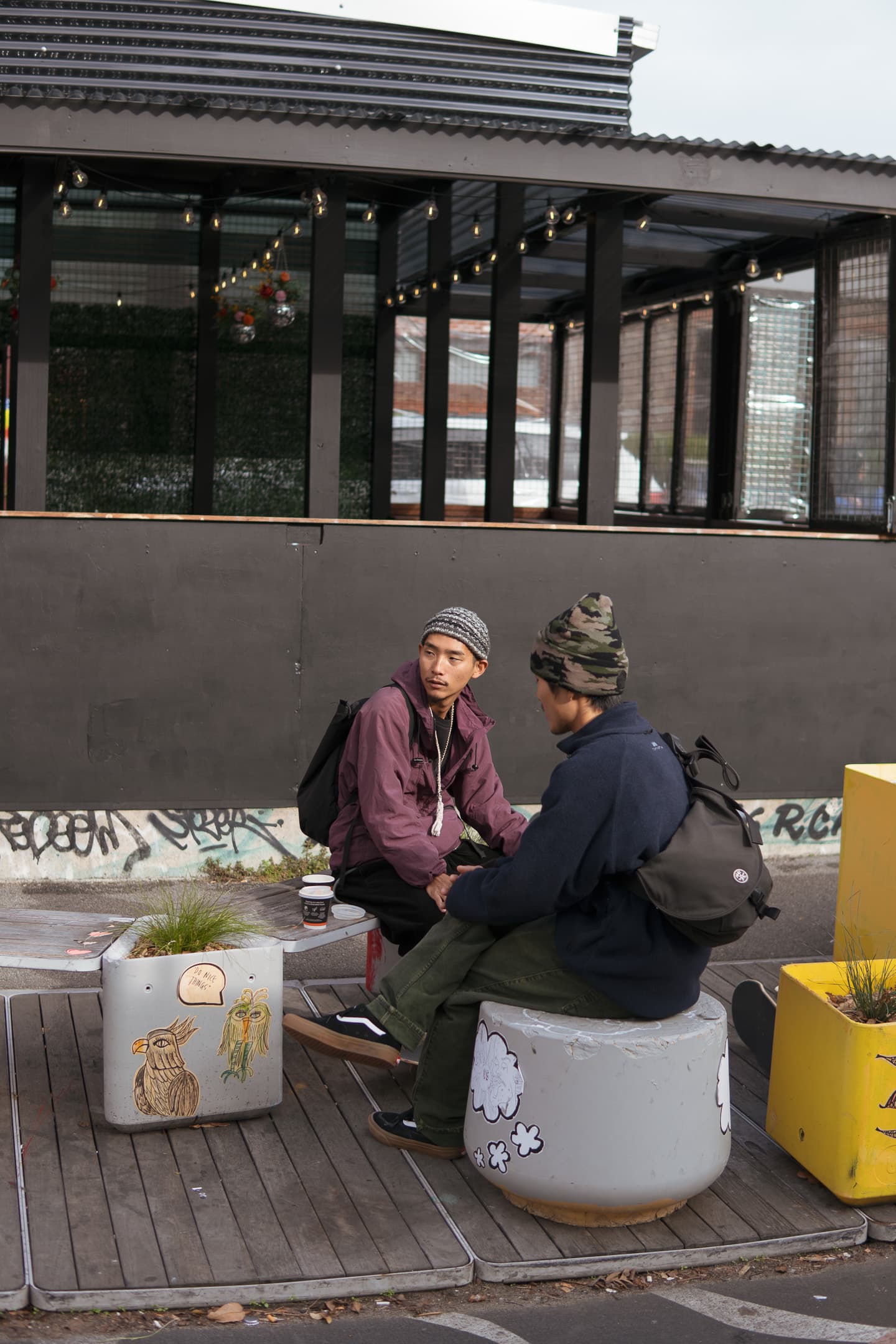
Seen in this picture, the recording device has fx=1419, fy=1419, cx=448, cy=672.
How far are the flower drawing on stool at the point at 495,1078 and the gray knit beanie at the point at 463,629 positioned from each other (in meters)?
1.37

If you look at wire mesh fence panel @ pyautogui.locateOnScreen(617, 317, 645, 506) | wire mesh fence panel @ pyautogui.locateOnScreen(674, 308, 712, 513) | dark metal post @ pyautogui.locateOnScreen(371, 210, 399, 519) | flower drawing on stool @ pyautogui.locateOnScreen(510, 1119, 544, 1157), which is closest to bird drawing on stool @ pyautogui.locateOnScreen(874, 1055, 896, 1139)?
flower drawing on stool @ pyautogui.locateOnScreen(510, 1119, 544, 1157)

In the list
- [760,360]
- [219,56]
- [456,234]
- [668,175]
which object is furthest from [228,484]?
[668,175]

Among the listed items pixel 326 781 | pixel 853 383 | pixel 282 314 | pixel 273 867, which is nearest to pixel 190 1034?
pixel 326 781

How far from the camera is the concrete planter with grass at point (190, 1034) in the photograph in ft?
13.5

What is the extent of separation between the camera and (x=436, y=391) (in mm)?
11055

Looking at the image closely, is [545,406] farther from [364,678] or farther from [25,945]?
[25,945]

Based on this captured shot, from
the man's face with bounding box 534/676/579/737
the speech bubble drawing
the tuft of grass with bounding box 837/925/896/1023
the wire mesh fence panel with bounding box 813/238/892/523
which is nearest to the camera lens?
the man's face with bounding box 534/676/579/737

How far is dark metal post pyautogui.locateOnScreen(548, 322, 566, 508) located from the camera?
16516 millimetres

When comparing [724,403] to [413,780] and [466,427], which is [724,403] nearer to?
[466,427]

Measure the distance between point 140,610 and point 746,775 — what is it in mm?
3472

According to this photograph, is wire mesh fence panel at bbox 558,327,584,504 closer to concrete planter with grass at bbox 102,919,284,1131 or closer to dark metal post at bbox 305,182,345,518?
dark metal post at bbox 305,182,345,518

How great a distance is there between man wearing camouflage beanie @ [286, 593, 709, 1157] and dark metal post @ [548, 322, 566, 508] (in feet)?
42.1

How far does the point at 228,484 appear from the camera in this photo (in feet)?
39.2

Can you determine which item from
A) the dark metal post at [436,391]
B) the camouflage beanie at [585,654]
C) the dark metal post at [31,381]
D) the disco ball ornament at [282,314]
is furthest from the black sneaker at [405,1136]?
the disco ball ornament at [282,314]
